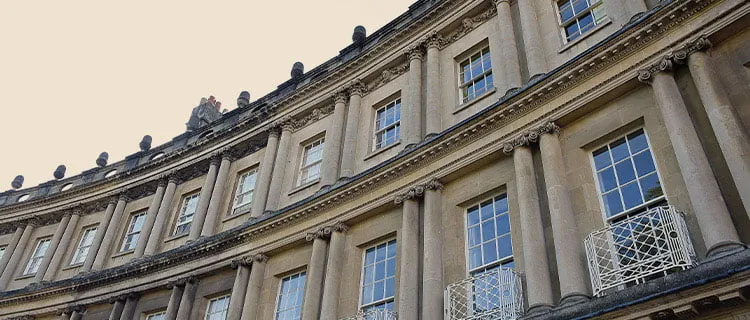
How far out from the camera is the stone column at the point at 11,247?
79.5 feet

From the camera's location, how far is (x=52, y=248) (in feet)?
76.6

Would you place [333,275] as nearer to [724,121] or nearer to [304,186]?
[304,186]

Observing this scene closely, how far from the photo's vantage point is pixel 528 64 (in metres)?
13.3

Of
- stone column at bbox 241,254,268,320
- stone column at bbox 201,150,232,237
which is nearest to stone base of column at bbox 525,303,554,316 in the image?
stone column at bbox 241,254,268,320

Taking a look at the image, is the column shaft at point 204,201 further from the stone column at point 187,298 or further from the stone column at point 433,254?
the stone column at point 433,254

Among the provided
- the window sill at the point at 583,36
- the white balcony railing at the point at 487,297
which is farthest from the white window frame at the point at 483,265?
the window sill at the point at 583,36

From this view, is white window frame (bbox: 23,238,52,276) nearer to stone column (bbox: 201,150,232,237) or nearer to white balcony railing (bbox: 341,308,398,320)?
stone column (bbox: 201,150,232,237)

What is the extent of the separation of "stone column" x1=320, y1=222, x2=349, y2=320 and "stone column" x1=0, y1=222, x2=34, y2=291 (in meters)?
16.4

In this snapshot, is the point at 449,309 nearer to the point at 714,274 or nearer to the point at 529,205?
the point at 529,205

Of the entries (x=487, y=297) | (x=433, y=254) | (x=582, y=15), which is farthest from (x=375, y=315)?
(x=582, y=15)

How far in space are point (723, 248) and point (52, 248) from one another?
23389 mm

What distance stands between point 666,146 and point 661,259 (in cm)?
229

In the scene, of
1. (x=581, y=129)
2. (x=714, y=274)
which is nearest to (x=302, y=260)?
(x=581, y=129)

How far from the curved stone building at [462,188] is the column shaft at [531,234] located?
0.03 meters
